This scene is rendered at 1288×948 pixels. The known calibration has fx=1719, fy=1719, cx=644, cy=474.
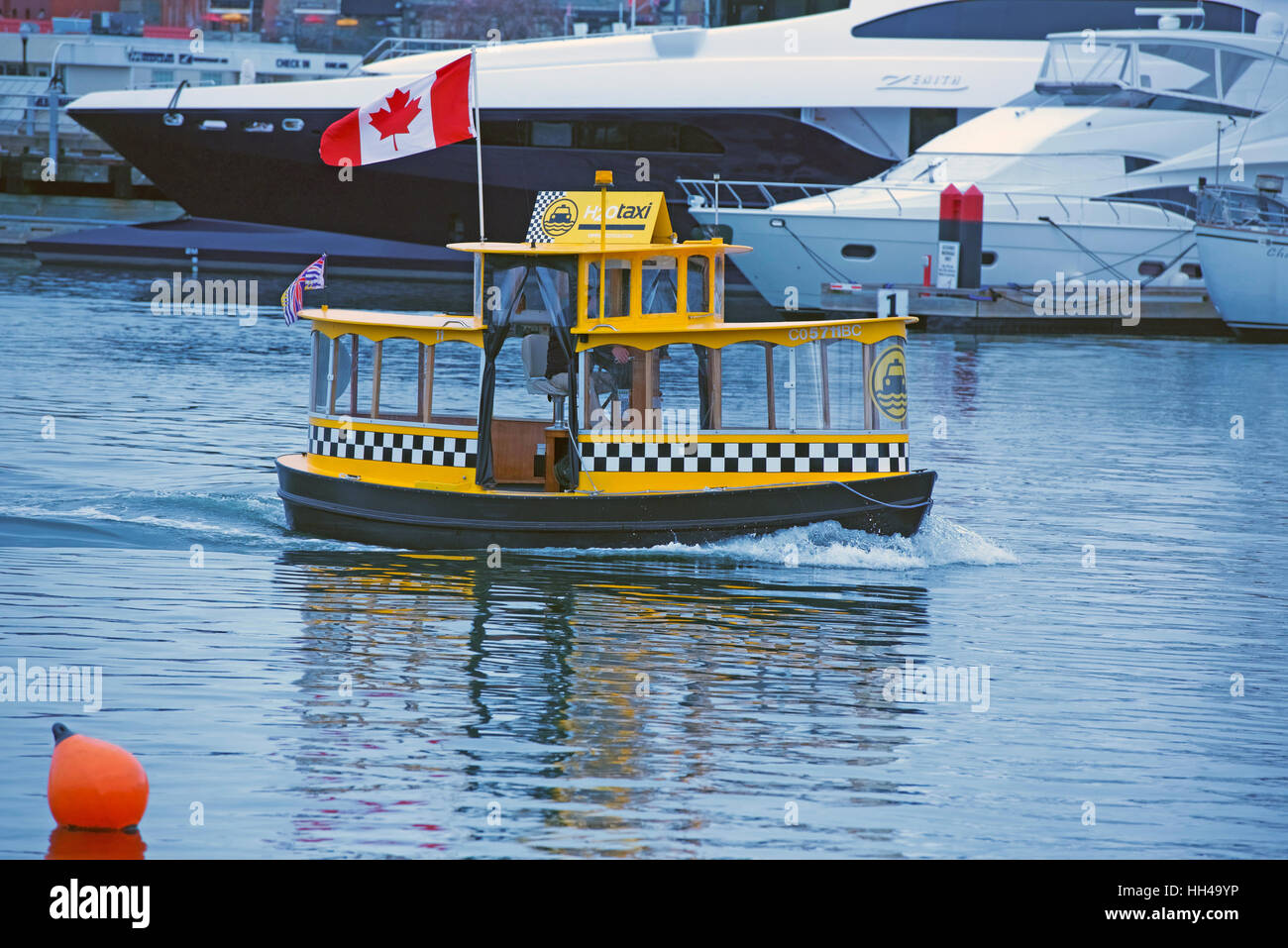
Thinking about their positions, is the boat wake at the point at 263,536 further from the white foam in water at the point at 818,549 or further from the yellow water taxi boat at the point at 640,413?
the yellow water taxi boat at the point at 640,413

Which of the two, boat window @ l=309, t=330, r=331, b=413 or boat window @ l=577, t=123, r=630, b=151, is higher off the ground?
boat window @ l=577, t=123, r=630, b=151

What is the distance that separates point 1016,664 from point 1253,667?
1868 mm

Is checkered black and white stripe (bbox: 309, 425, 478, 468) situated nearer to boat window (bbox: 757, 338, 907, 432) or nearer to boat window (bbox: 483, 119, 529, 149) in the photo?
boat window (bbox: 757, 338, 907, 432)

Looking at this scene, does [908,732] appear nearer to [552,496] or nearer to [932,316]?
[552,496]

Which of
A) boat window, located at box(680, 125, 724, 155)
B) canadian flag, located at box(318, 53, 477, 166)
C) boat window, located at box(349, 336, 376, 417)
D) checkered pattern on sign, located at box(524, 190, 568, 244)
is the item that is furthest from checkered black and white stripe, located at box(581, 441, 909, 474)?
boat window, located at box(680, 125, 724, 155)

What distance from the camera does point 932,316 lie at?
40.2 m

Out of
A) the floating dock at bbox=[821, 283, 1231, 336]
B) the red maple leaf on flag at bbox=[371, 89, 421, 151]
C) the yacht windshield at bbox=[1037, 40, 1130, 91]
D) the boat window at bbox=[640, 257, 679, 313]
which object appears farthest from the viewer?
the yacht windshield at bbox=[1037, 40, 1130, 91]

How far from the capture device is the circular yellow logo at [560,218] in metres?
16.8

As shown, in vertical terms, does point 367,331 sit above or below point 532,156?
below

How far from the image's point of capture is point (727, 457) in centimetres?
1652

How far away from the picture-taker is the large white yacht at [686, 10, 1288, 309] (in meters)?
41.0

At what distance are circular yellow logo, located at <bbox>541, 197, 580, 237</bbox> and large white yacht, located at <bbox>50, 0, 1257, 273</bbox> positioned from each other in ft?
96.2

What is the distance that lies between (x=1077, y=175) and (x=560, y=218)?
91.7ft
